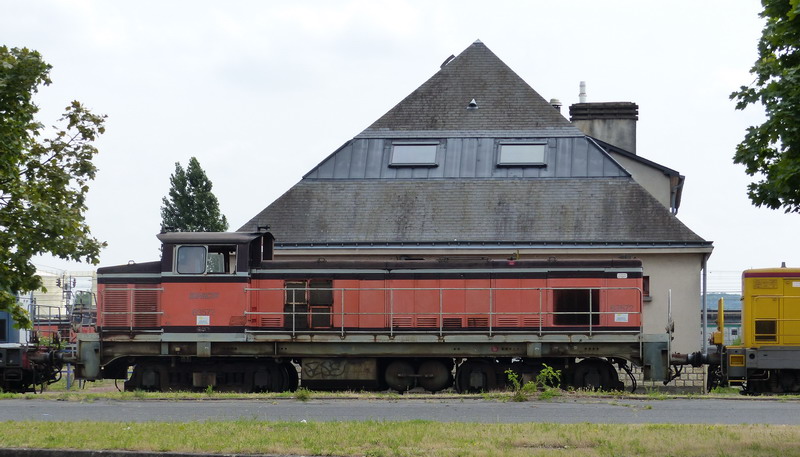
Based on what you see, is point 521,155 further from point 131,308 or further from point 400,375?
point 131,308

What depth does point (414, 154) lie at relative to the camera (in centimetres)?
3275

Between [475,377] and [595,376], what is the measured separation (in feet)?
8.48

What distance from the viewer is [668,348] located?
21781 millimetres

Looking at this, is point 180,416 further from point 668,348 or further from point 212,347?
point 668,348

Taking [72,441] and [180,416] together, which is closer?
[72,441]

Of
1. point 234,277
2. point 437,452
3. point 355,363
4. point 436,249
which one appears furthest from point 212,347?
point 437,452

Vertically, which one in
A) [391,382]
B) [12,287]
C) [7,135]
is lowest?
[391,382]

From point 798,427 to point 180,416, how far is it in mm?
8758

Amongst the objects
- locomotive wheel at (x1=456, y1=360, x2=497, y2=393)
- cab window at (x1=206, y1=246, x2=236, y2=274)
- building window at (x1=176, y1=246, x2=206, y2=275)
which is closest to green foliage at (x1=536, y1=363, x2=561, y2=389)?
locomotive wheel at (x1=456, y1=360, x2=497, y2=393)

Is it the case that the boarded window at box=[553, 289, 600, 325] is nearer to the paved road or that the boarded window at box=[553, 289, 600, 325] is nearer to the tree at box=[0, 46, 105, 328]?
the paved road

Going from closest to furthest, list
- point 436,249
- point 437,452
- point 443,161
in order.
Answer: point 437,452, point 436,249, point 443,161

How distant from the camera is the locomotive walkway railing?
22.3m

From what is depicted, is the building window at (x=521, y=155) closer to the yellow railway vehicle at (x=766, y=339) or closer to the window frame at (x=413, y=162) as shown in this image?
the window frame at (x=413, y=162)

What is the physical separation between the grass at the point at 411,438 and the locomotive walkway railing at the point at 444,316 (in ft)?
28.2
